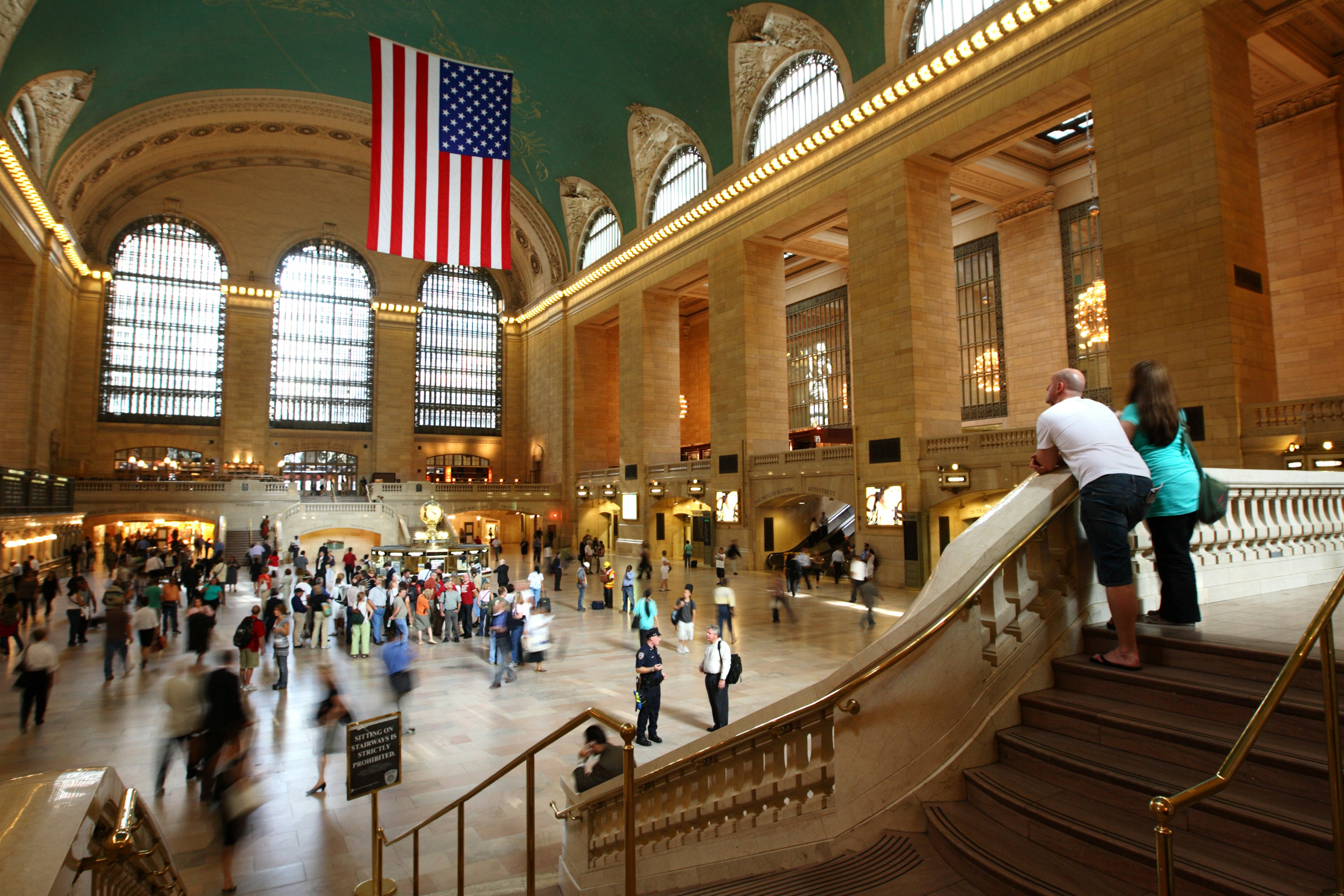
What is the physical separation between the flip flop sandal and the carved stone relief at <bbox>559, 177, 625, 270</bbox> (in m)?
30.1

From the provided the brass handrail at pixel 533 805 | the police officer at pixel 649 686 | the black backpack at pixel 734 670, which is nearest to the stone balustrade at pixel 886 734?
the brass handrail at pixel 533 805

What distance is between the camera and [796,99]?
21.1m

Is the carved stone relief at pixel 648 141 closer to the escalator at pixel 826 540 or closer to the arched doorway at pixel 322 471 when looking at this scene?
the escalator at pixel 826 540

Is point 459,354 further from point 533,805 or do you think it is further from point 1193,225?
point 533,805

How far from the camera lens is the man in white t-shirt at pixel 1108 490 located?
9.33 feet

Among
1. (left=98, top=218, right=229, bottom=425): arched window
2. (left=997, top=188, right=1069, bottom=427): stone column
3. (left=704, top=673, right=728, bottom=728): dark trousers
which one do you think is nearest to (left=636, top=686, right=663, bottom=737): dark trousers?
(left=704, top=673, right=728, bottom=728): dark trousers

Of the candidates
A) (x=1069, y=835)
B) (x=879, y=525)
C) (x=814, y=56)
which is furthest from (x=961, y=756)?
(x=814, y=56)

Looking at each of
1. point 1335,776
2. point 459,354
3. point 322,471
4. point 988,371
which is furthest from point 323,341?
point 1335,776

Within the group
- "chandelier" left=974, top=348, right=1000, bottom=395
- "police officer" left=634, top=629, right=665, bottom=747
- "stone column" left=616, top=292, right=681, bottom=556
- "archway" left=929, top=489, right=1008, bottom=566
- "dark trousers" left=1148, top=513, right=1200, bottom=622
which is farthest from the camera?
"stone column" left=616, top=292, right=681, bottom=556

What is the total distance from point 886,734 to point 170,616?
45.7 feet

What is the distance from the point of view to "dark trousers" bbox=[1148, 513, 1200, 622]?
3.24 metres

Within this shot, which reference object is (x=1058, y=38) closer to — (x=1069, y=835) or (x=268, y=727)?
(x=1069, y=835)

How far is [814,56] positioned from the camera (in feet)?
67.2

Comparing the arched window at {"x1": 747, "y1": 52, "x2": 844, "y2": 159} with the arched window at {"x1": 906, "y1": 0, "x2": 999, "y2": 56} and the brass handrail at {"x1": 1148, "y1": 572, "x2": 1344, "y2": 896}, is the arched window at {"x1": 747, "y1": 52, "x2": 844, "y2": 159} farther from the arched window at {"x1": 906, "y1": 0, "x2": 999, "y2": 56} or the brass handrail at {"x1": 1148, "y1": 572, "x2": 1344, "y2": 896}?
the brass handrail at {"x1": 1148, "y1": 572, "x2": 1344, "y2": 896}
